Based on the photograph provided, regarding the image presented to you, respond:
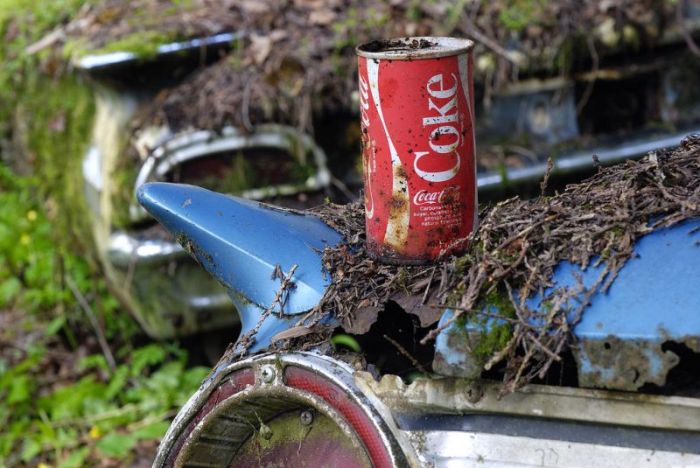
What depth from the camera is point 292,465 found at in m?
2.17

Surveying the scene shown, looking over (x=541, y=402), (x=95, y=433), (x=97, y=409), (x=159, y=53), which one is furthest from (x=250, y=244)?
(x=97, y=409)

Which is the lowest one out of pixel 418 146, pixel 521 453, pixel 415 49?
pixel 521 453

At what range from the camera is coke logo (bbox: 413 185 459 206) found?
→ 213cm

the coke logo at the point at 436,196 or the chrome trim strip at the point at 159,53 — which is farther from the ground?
the chrome trim strip at the point at 159,53

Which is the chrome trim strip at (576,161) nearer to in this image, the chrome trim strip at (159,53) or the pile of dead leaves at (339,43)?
the pile of dead leaves at (339,43)

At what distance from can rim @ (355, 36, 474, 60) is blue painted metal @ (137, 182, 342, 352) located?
50 centimetres

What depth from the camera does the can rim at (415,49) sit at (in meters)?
2.02

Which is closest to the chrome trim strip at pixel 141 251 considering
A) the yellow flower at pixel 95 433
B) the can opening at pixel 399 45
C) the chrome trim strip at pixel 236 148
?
the chrome trim strip at pixel 236 148

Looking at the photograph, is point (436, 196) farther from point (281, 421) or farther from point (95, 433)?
point (95, 433)

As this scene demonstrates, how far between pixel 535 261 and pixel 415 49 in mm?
561

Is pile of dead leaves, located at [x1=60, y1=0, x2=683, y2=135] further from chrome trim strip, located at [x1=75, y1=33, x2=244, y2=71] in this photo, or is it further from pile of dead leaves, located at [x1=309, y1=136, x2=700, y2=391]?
pile of dead leaves, located at [x1=309, y1=136, x2=700, y2=391]

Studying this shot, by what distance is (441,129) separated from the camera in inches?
82.0

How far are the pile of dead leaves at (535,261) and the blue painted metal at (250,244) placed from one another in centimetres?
8

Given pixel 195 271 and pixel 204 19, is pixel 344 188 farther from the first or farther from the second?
pixel 204 19
